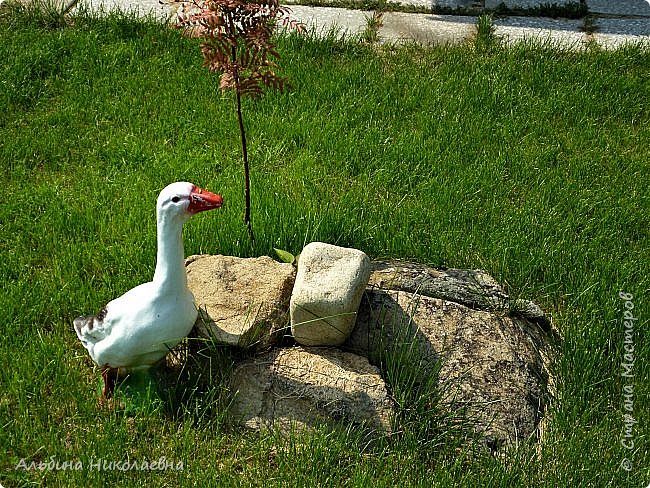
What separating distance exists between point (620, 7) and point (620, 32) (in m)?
0.53

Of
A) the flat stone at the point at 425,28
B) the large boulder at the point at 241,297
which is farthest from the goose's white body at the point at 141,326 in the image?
the flat stone at the point at 425,28

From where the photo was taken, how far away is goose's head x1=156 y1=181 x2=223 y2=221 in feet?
9.34

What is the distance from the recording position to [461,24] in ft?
20.6

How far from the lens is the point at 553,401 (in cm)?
328

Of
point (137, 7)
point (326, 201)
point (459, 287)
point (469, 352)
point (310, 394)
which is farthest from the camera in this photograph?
point (137, 7)

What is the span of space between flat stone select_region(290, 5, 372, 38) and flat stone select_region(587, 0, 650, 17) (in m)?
1.85

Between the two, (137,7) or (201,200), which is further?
(137,7)

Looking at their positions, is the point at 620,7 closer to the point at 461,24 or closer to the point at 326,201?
the point at 461,24

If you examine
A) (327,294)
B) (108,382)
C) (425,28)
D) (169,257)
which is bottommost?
(108,382)

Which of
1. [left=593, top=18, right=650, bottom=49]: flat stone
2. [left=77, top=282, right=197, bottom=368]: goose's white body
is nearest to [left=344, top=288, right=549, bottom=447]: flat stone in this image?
[left=77, top=282, right=197, bottom=368]: goose's white body

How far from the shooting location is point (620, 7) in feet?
21.9

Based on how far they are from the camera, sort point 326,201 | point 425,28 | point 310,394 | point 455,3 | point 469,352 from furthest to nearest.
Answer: point 455,3 < point 425,28 < point 326,201 < point 469,352 < point 310,394

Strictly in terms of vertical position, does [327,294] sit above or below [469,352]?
above

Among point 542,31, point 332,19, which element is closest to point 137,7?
point 332,19
